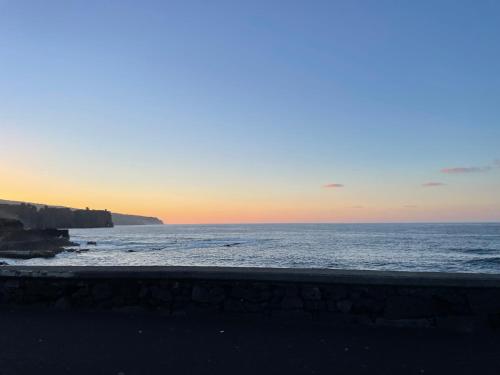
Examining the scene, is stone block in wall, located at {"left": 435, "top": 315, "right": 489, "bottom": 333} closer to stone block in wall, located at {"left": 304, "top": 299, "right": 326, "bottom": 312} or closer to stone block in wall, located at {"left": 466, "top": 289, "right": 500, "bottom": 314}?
stone block in wall, located at {"left": 466, "top": 289, "right": 500, "bottom": 314}

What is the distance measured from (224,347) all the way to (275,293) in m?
1.38

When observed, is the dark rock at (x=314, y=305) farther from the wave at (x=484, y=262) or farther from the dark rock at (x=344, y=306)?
the wave at (x=484, y=262)

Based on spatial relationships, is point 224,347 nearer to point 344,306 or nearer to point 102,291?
point 344,306

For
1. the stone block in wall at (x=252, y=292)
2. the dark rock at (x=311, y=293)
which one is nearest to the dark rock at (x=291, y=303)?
the dark rock at (x=311, y=293)

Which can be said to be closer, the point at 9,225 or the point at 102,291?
the point at 102,291

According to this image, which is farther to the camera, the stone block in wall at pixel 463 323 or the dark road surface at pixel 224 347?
the stone block in wall at pixel 463 323

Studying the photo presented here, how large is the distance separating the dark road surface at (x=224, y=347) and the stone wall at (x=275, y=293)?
0.22m

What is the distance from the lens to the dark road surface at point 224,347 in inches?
171

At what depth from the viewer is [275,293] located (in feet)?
20.1

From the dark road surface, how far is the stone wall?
22cm

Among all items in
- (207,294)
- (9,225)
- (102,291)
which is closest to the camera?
(207,294)

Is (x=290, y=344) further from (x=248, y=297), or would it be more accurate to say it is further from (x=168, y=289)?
(x=168, y=289)

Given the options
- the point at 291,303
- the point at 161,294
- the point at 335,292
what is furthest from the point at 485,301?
the point at 161,294

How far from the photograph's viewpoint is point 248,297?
6.20 metres
